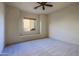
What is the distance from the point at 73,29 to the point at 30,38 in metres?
2.66

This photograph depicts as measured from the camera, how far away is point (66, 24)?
500 centimetres

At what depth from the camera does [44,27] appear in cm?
678

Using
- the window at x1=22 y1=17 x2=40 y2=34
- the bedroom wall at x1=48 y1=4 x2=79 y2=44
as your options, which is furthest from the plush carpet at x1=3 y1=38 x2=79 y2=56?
the window at x1=22 y1=17 x2=40 y2=34

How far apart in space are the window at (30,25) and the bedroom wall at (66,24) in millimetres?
1117

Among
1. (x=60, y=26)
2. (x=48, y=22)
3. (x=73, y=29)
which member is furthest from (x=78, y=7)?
(x=48, y=22)

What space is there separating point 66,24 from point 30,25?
2.63 metres

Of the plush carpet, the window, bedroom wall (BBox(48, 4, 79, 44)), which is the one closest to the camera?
the plush carpet

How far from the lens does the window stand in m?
6.05

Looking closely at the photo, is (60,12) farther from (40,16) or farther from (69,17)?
(40,16)

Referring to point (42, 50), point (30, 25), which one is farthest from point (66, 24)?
point (30, 25)

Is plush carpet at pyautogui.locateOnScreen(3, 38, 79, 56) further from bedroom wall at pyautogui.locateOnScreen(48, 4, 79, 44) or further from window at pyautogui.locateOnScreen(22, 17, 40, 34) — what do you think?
window at pyautogui.locateOnScreen(22, 17, 40, 34)

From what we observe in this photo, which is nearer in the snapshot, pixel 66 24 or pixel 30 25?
pixel 66 24

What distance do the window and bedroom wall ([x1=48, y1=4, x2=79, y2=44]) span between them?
1117 millimetres

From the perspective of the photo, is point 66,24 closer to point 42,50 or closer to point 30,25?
point 42,50
